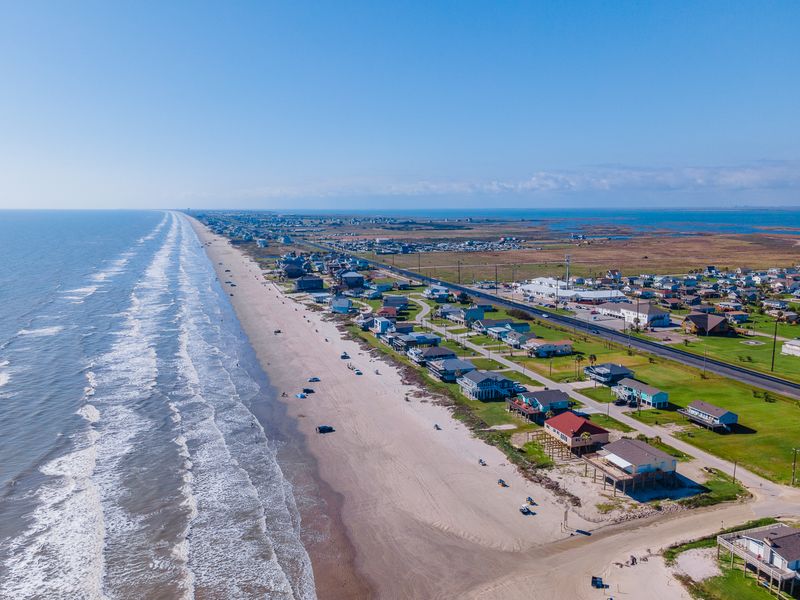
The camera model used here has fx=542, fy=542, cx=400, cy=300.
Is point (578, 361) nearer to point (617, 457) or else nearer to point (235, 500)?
point (617, 457)

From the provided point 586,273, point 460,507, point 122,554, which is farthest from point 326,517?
point 586,273

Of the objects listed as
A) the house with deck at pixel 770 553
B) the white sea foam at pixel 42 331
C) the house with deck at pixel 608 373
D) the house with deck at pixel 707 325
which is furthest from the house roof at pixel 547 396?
the white sea foam at pixel 42 331

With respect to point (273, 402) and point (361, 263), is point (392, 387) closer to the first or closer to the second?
point (273, 402)

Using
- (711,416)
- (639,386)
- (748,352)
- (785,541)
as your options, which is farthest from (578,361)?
(785,541)

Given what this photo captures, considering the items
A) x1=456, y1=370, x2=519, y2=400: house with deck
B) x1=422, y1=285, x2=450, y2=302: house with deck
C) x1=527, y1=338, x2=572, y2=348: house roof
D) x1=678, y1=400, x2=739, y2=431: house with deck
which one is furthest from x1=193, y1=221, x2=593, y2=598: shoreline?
x1=422, y1=285, x2=450, y2=302: house with deck

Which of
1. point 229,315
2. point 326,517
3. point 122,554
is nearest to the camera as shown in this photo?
point 122,554
